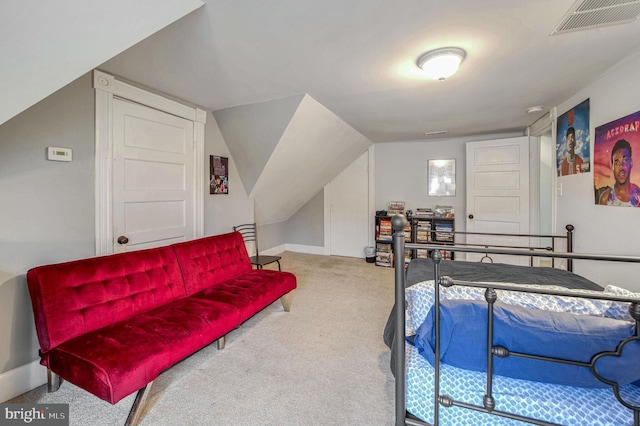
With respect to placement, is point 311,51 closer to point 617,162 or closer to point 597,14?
point 597,14

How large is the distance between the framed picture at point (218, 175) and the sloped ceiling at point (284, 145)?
0.22 meters

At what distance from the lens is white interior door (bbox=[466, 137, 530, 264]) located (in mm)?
3904

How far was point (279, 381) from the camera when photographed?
6.11 feet

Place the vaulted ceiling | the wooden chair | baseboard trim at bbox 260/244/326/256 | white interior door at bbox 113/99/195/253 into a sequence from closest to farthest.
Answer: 1. the vaulted ceiling
2. white interior door at bbox 113/99/195/253
3. the wooden chair
4. baseboard trim at bbox 260/244/326/256

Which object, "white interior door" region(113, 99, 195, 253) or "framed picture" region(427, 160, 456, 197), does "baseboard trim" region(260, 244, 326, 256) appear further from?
"white interior door" region(113, 99, 195, 253)

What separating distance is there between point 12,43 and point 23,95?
306mm

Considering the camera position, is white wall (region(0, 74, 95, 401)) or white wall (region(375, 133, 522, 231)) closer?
white wall (region(0, 74, 95, 401))

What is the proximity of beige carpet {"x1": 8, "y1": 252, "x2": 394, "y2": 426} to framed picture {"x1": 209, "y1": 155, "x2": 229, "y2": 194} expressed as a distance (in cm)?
162

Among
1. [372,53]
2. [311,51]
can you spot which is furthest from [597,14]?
[311,51]

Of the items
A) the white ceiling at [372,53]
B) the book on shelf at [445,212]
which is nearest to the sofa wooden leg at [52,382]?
the white ceiling at [372,53]

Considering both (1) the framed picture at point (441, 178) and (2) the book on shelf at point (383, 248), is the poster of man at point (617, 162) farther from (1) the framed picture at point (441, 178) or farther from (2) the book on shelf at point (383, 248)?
(2) the book on shelf at point (383, 248)

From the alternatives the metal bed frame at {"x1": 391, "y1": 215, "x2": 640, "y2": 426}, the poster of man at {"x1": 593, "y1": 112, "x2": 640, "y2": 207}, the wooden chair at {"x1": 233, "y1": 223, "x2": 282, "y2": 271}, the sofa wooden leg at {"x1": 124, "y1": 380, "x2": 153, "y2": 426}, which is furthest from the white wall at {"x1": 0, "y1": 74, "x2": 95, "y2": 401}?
the poster of man at {"x1": 593, "y1": 112, "x2": 640, "y2": 207}

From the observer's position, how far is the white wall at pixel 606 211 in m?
1.94

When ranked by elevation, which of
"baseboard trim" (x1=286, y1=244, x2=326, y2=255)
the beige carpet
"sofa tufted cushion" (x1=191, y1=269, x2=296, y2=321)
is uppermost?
"sofa tufted cushion" (x1=191, y1=269, x2=296, y2=321)
